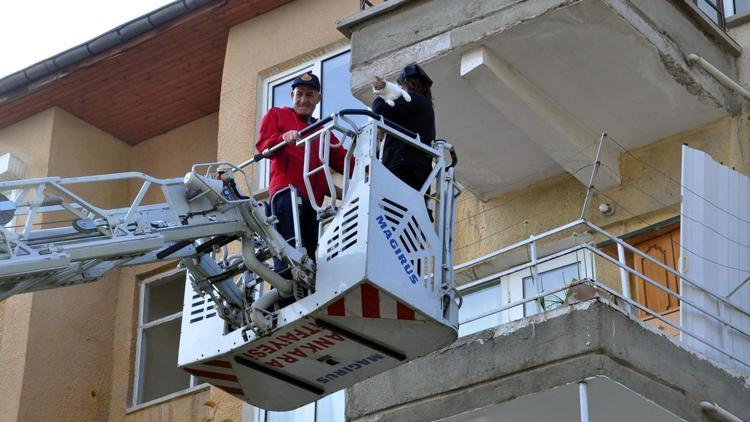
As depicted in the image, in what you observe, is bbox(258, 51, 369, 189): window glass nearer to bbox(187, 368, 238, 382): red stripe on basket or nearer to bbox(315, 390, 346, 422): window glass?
bbox(315, 390, 346, 422): window glass

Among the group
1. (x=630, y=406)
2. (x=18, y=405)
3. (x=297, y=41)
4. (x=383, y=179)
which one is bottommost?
(x=630, y=406)

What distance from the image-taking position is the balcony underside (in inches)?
550

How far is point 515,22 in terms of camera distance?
45.7 ft

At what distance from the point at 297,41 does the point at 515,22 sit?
5.55 metres

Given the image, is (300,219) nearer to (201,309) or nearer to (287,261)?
(287,261)

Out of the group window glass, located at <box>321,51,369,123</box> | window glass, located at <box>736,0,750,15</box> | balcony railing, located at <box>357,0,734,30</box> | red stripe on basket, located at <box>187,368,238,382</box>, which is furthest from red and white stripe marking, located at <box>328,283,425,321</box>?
window glass, located at <box>321,51,369,123</box>

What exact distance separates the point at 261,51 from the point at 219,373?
8002 millimetres

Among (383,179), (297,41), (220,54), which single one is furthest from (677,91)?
(220,54)

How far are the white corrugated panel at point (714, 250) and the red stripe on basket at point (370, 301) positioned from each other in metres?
3.17

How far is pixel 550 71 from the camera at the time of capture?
568 inches

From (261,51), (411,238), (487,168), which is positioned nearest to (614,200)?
(487,168)

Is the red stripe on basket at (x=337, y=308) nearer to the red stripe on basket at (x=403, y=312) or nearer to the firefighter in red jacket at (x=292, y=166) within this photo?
the red stripe on basket at (x=403, y=312)

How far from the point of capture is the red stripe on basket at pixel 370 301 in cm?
1075

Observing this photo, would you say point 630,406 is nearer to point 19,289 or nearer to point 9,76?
point 19,289
